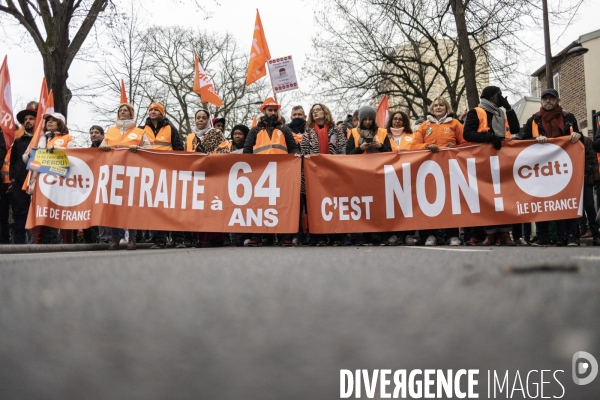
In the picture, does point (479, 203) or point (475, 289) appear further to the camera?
point (479, 203)

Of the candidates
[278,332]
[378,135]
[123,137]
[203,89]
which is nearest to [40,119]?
[123,137]

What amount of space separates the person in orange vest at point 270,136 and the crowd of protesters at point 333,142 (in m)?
0.01

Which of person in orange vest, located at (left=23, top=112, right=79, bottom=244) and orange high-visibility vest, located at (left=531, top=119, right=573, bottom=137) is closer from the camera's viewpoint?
orange high-visibility vest, located at (left=531, top=119, right=573, bottom=137)

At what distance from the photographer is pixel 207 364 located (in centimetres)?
130

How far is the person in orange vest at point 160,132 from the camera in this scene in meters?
9.93

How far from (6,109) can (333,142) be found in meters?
5.56

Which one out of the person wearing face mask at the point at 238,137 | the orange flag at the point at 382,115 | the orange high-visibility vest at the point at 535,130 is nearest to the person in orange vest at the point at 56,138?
the person wearing face mask at the point at 238,137

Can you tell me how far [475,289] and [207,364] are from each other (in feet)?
4.11

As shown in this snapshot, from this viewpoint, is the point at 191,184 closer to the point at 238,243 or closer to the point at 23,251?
the point at 238,243

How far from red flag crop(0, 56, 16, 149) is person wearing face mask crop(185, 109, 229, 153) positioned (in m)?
3.12

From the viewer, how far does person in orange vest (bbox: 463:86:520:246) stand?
895cm

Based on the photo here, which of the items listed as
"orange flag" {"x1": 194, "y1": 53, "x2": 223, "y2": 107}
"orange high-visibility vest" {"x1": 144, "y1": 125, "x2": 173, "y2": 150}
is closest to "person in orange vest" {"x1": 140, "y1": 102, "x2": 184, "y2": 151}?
"orange high-visibility vest" {"x1": 144, "y1": 125, "x2": 173, "y2": 150}

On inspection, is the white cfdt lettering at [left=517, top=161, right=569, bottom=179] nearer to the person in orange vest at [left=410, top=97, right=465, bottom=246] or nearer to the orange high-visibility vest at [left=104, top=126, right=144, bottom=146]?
the person in orange vest at [left=410, top=97, right=465, bottom=246]

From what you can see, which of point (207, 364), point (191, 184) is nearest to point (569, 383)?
point (207, 364)
